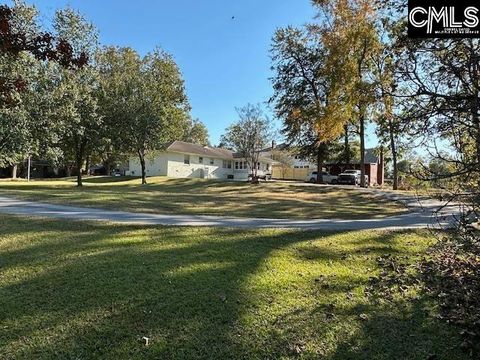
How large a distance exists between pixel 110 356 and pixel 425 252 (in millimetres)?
5917

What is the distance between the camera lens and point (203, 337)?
12.5 feet

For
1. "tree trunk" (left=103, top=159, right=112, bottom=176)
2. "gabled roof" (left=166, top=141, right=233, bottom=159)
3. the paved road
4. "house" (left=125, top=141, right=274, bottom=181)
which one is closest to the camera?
the paved road

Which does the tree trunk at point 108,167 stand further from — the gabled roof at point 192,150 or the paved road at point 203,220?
the paved road at point 203,220

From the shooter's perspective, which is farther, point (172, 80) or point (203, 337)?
point (172, 80)

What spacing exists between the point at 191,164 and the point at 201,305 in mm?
39169

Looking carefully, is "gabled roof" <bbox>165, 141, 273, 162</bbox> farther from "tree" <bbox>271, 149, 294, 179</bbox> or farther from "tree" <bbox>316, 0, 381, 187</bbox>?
"tree" <bbox>316, 0, 381, 187</bbox>

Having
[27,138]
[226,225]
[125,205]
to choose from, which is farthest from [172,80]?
[226,225]

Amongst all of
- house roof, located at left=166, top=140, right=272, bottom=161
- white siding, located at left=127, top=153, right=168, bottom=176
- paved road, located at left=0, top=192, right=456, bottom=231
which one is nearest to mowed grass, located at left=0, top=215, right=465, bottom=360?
paved road, located at left=0, top=192, right=456, bottom=231

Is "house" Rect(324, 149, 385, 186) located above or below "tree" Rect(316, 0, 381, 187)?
below

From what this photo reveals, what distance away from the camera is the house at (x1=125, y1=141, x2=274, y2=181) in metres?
40.4

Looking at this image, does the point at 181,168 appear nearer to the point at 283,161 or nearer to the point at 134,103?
the point at 134,103

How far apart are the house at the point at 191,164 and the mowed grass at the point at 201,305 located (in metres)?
31.0

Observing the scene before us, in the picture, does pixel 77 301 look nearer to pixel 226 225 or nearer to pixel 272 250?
pixel 272 250

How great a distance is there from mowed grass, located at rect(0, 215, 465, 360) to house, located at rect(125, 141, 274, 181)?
30999 mm
